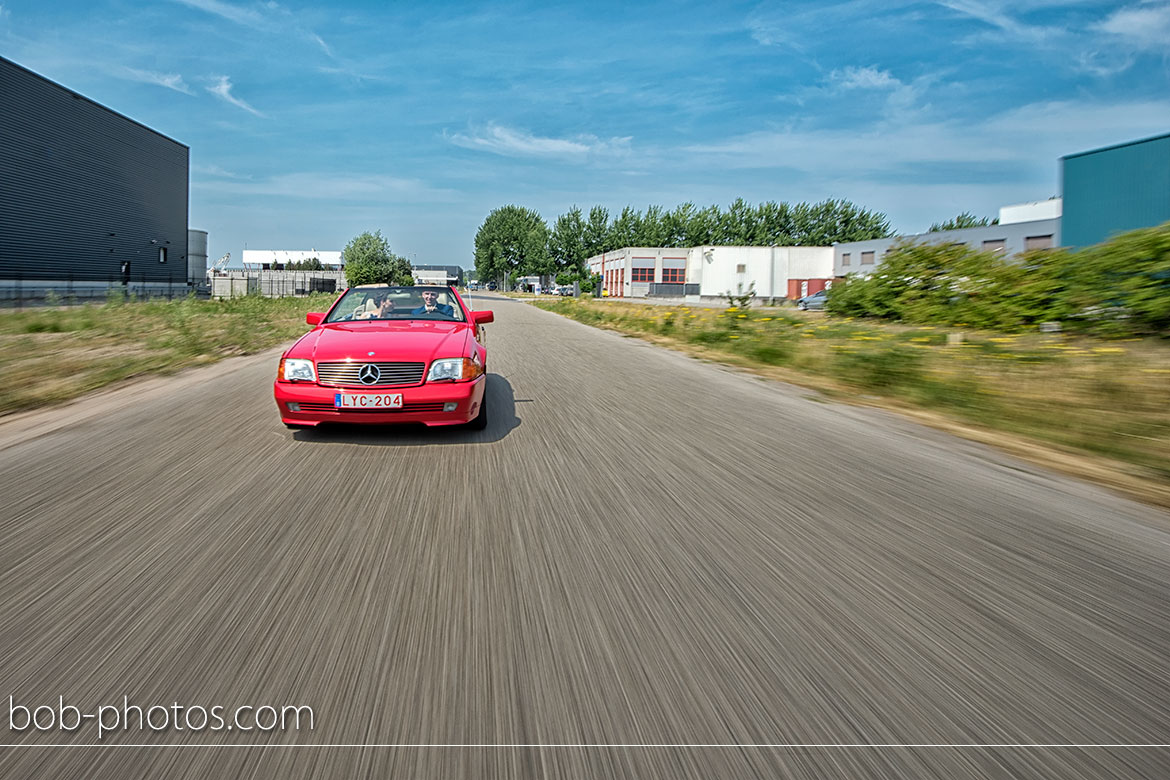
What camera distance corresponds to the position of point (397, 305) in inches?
325

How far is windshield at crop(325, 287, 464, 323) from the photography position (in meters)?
8.00

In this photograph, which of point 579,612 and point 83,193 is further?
point 83,193

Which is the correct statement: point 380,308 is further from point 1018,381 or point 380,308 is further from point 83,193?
point 83,193

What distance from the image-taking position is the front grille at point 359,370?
6316 mm

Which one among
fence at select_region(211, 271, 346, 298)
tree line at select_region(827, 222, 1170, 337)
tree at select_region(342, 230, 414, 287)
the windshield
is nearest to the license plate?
the windshield

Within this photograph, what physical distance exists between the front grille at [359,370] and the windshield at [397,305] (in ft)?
5.27

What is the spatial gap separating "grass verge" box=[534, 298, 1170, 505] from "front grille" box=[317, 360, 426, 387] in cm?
556

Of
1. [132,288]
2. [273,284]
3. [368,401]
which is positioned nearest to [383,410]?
[368,401]

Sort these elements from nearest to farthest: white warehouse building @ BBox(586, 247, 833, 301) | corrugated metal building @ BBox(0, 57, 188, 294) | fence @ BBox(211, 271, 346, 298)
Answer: corrugated metal building @ BBox(0, 57, 188, 294)
fence @ BBox(211, 271, 346, 298)
white warehouse building @ BBox(586, 247, 833, 301)

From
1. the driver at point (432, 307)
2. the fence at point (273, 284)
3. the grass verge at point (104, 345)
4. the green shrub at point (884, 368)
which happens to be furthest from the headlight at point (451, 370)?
the fence at point (273, 284)

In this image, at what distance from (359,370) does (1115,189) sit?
3535cm

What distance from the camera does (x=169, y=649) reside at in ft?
9.01

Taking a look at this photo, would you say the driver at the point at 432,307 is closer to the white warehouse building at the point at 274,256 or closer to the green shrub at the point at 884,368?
the green shrub at the point at 884,368

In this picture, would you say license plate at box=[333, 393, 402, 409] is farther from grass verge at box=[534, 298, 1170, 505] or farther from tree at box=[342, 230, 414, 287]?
tree at box=[342, 230, 414, 287]
